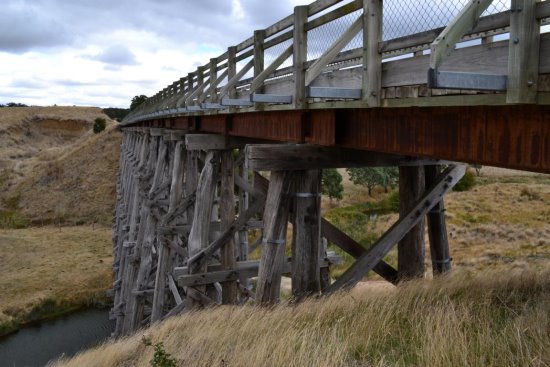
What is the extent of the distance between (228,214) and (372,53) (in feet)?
16.7

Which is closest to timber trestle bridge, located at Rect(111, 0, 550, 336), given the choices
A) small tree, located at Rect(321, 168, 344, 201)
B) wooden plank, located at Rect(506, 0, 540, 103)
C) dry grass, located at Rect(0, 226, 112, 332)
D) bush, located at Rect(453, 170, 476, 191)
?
wooden plank, located at Rect(506, 0, 540, 103)

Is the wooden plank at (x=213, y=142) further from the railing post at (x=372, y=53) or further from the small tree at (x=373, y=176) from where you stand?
the small tree at (x=373, y=176)

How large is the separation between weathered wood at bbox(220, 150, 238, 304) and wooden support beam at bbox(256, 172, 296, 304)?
260 centimetres

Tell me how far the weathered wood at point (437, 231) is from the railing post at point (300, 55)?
3077 mm

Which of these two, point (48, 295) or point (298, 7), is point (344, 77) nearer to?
point (298, 7)

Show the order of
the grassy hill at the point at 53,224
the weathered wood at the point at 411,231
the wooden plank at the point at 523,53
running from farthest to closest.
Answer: the grassy hill at the point at 53,224
the weathered wood at the point at 411,231
the wooden plank at the point at 523,53

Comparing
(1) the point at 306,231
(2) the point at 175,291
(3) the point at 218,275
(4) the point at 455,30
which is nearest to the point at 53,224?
(2) the point at 175,291

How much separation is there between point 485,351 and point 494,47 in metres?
2.03

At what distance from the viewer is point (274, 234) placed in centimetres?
500

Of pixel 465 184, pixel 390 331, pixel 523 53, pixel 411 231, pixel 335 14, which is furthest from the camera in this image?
pixel 465 184

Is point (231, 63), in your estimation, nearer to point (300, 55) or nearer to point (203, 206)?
point (203, 206)

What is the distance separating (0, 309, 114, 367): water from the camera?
57.7 ft

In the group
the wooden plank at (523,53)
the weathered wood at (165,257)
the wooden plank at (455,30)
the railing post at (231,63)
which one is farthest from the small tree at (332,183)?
the wooden plank at (523,53)

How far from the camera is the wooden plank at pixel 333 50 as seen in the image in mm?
3354
